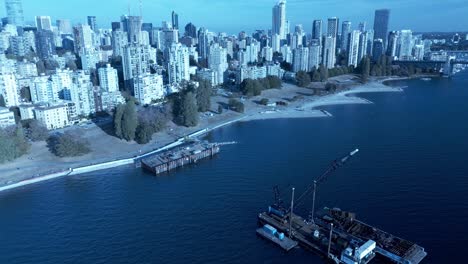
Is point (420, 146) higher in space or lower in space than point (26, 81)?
lower

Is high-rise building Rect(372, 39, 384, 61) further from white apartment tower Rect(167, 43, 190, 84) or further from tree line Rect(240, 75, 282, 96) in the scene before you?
white apartment tower Rect(167, 43, 190, 84)

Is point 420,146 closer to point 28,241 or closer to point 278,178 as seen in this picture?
point 278,178

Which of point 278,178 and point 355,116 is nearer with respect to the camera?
point 278,178

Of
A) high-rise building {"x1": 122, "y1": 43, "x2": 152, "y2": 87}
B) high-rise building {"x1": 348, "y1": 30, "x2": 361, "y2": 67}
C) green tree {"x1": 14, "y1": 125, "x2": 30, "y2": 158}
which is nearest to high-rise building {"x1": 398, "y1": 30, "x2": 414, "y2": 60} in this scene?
high-rise building {"x1": 348, "y1": 30, "x2": 361, "y2": 67}

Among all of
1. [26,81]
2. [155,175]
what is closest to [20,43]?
[26,81]

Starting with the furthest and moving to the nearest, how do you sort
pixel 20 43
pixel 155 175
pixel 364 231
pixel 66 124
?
pixel 20 43 → pixel 66 124 → pixel 155 175 → pixel 364 231

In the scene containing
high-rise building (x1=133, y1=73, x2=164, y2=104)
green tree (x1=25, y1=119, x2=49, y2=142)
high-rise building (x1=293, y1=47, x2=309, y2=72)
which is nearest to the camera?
green tree (x1=25, y1=119, x2=49, y2=142)
